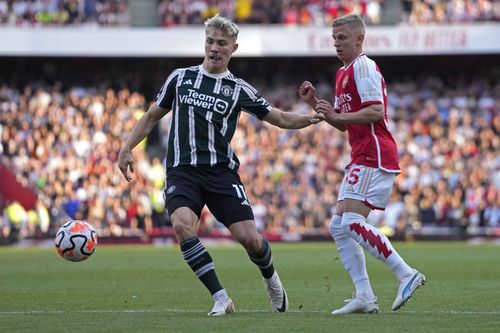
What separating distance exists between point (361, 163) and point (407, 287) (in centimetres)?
111

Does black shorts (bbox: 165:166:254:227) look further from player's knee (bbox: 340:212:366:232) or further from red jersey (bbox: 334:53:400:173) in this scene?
red jersey (bbox: 334:53:400:173)

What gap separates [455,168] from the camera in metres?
31.0

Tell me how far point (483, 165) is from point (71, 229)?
21.4 m

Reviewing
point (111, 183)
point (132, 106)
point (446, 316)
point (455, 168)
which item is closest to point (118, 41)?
point (132, 106)

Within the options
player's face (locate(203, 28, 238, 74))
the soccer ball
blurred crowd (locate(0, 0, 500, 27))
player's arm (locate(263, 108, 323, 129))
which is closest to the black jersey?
player's face (locate(203, 28, 238, 74))

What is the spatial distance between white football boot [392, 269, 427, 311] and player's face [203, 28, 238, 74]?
2.37m

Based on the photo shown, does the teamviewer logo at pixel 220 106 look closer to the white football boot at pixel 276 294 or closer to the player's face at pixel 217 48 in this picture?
the player's face at pixel 217 48

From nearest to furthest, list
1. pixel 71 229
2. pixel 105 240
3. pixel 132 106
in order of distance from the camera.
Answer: pixel 71 229 → pixel 105 240 → pixel 132 106

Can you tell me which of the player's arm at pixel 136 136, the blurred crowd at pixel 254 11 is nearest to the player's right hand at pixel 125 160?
the player's arm at pixel 136 136

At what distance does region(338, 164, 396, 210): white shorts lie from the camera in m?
9.30

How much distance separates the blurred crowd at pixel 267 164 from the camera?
2941cm

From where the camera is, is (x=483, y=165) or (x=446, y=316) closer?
(x=446, y=316)

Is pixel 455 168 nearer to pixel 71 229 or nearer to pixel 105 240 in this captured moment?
pixel 105 240

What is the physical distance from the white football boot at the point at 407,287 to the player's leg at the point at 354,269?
310 mm
